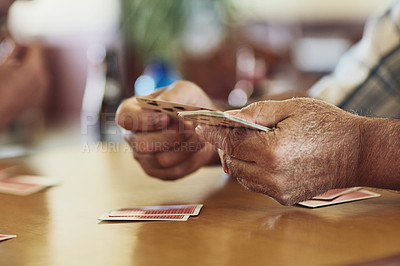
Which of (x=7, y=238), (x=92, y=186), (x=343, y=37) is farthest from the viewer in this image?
(x=343, y=37)

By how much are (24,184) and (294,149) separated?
25.3 inches

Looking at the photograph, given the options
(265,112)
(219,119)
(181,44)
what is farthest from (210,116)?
(181,44)

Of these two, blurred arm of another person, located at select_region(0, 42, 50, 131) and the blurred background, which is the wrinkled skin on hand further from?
the blurred background

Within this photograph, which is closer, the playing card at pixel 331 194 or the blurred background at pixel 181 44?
the playing card at pixel 331 194

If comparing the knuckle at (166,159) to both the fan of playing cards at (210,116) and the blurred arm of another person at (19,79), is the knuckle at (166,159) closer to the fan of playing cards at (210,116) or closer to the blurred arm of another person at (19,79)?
the fan of playing cards at (210,116)

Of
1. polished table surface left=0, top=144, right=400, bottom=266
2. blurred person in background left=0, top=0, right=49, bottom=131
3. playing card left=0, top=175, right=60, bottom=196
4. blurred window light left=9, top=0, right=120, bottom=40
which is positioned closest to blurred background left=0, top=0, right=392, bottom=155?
blurred window light left=9, top=0, right=120, bottom=40

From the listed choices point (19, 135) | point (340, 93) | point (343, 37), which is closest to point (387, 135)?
point (340, 93)

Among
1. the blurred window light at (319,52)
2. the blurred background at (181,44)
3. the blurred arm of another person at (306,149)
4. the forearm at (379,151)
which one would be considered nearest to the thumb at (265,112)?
the blurred arm of another person at (306,149)

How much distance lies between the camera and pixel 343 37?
6172 mm

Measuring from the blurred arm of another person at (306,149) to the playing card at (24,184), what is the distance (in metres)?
0.44

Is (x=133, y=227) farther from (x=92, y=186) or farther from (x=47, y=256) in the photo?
(x=92, y=186)

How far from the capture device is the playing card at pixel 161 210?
2.54 feet

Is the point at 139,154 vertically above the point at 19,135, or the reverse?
the point at 139,154

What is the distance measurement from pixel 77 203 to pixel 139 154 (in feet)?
0.70
